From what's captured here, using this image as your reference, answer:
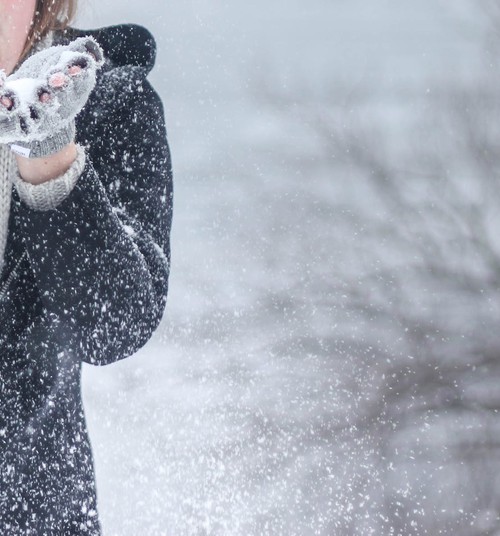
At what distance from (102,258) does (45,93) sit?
16 cm

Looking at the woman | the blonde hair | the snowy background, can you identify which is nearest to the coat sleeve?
the woman

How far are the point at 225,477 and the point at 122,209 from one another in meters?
4.67

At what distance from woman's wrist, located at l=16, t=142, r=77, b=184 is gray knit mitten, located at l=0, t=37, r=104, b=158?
27 millimetres

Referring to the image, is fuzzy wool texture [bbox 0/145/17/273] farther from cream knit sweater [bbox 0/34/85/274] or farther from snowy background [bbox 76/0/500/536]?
snowy background [bbox 76/0/500/536]

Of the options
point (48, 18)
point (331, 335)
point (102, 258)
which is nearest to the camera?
point (102, 258)

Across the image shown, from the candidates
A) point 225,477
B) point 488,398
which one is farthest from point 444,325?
point 225,477

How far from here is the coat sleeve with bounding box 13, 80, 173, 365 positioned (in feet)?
2.27

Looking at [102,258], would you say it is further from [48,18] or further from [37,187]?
[48,18]

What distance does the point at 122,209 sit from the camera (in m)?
0.75

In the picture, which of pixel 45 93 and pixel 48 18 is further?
pixel 48 18

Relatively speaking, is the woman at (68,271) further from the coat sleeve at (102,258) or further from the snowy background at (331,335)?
the snowy background at (331,335)

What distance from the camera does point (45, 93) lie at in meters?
0.58

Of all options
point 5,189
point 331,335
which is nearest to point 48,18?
point 5,189

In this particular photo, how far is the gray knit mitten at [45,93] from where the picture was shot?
1.87 ft
